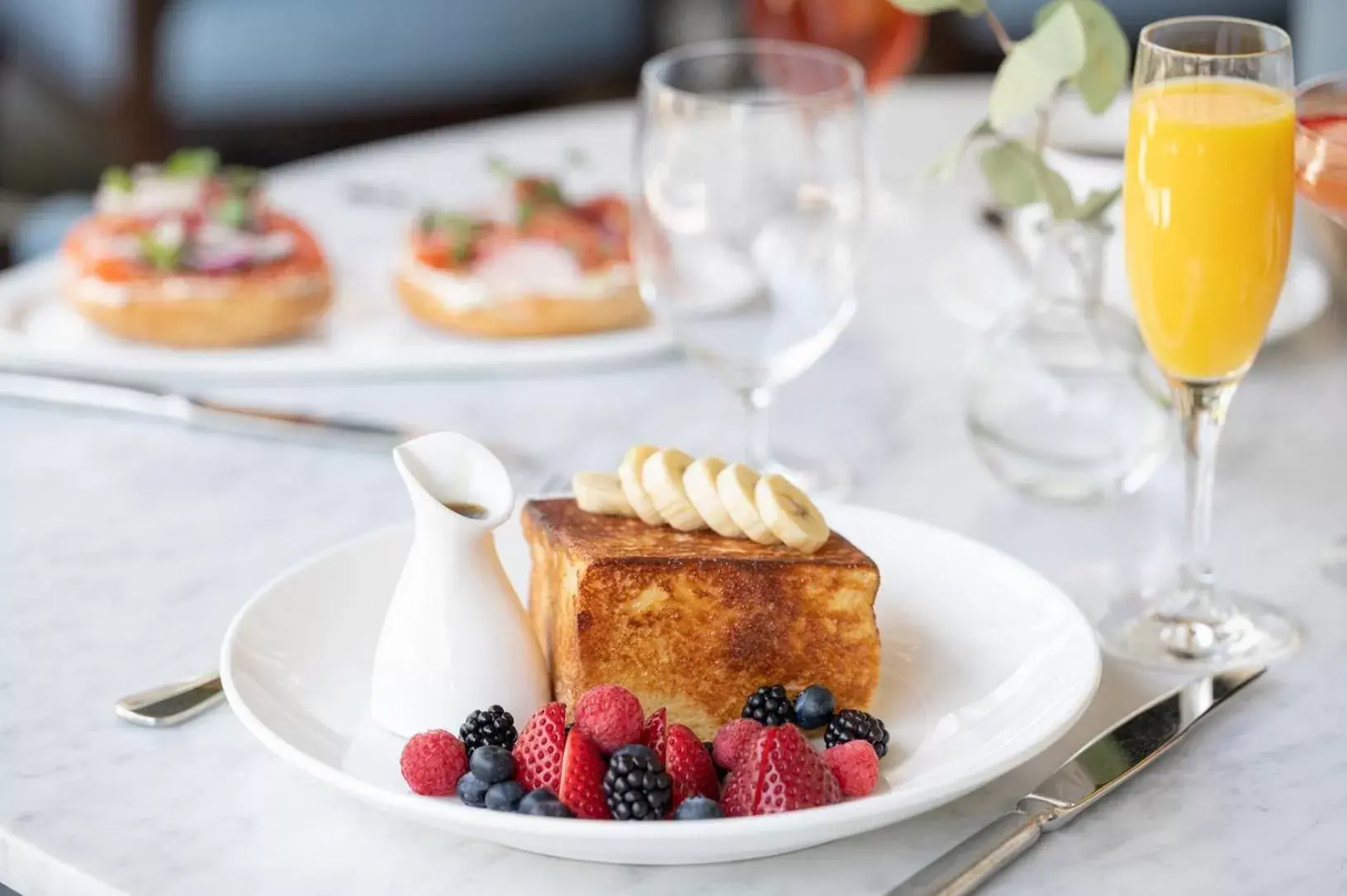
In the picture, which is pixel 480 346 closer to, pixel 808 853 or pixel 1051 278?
pixel 1051 278

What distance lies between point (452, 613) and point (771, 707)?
0.21 metres

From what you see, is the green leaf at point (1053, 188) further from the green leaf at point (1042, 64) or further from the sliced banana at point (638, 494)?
the sliced banana at point (638, 494)

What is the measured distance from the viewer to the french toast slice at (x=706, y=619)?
1.11m

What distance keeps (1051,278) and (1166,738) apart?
52 centimetres

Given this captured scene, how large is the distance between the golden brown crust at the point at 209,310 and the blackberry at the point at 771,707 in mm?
916

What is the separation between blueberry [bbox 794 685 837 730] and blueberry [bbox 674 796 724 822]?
0.17 m

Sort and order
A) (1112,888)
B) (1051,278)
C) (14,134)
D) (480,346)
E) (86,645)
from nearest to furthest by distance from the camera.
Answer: (1112,888) < (86,645) < (1051,278) < (480,346) < (14,134)

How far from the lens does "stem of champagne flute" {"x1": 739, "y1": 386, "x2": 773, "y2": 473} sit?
157 cm

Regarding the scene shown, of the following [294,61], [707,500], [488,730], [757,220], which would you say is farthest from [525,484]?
[294,61]

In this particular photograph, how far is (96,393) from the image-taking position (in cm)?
169

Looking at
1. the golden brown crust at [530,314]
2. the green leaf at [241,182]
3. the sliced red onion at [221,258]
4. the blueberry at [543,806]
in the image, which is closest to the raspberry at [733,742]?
the blueberry at [543,806]

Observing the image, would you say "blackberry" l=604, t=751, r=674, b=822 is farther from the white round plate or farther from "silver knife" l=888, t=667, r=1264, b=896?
"silver knife" l=888, t=667, r=1264, b=896

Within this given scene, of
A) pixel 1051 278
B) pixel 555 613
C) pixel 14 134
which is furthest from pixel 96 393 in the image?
pixel 14 134

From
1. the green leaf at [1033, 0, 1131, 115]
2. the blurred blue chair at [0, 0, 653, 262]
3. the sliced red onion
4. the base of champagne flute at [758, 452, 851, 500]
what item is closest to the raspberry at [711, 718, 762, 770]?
the base of champagne flute at [758, 452, 851, 500]
